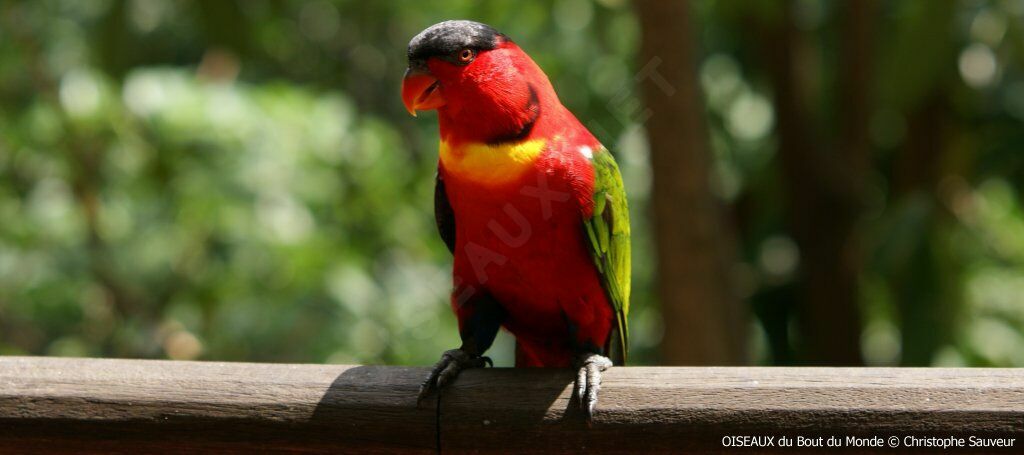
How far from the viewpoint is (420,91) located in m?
1.79

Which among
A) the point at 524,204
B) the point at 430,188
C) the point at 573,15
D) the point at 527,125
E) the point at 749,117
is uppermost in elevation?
the point at 573,15

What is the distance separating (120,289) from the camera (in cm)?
412

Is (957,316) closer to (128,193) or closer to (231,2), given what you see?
(231,2)

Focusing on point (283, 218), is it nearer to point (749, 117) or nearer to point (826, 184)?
point (826, 184)

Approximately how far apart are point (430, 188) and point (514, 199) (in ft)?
10.1

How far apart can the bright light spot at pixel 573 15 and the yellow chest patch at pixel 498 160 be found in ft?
7.75

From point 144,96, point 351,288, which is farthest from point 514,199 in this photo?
point 144,96

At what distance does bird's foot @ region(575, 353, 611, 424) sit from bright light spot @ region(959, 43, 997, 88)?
10.0 ft

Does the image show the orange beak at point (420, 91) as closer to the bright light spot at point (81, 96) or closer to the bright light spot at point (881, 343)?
the bright light spot at point (81, 96)

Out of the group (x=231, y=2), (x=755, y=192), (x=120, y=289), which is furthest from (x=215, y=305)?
(x=755, y=192)

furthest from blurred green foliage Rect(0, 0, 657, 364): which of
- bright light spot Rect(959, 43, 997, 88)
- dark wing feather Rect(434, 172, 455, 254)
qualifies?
dark wing feather Rect(434, 172, 455, 254)

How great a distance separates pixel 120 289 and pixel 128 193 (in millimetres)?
470

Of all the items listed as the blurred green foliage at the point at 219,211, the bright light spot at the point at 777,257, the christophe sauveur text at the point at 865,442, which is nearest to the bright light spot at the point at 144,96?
the blurred green foliage at the point at 219,211

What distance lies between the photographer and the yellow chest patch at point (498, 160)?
1.79m
